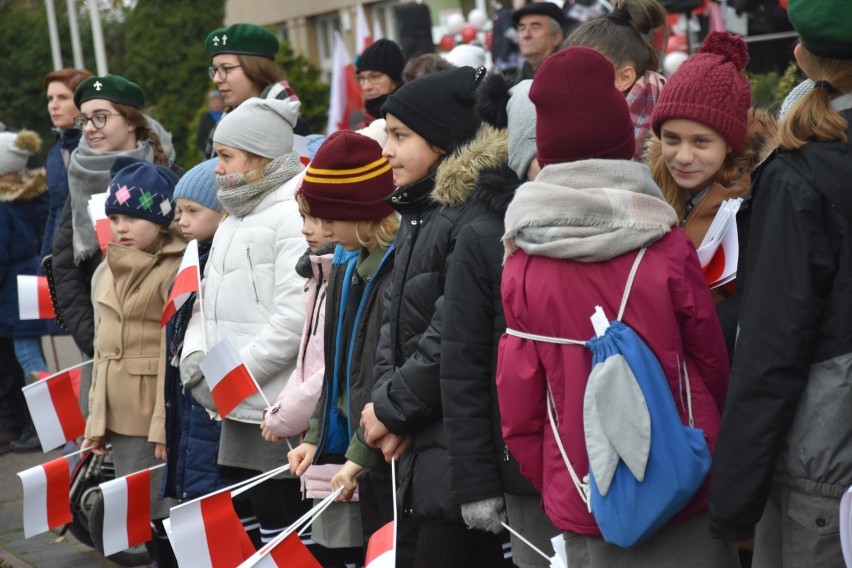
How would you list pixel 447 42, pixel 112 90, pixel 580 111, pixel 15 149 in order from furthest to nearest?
pixel 447 42 → pixel 15 149 → pixel 112 90 → pixel 580 111

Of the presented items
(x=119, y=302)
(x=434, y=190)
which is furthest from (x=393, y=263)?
(x=119, y=302)

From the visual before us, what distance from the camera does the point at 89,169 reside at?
22.4ft

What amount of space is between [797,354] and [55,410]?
15.5ft

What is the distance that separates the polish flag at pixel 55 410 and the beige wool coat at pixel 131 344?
2.63ft

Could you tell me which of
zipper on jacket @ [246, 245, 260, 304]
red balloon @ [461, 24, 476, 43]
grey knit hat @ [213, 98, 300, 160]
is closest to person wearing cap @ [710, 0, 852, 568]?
zipper on jacket @ [246, 245, 260, 304]

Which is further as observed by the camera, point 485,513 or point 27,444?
point 27,444

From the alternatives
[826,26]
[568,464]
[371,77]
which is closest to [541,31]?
[371,77]

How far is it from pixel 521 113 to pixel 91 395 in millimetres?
3072

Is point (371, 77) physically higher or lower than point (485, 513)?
higher

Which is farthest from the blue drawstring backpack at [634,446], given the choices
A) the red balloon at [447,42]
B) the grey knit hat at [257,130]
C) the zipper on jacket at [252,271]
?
the red balloon at [447,42]

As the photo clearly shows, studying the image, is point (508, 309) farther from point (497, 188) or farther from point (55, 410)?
point (55, 410)

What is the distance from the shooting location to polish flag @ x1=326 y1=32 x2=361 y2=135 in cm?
1215

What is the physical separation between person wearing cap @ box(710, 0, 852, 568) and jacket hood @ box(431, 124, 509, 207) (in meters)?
1.14

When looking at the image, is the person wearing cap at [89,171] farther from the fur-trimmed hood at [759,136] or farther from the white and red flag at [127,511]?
the fur-trimmed hood at [759,136]
